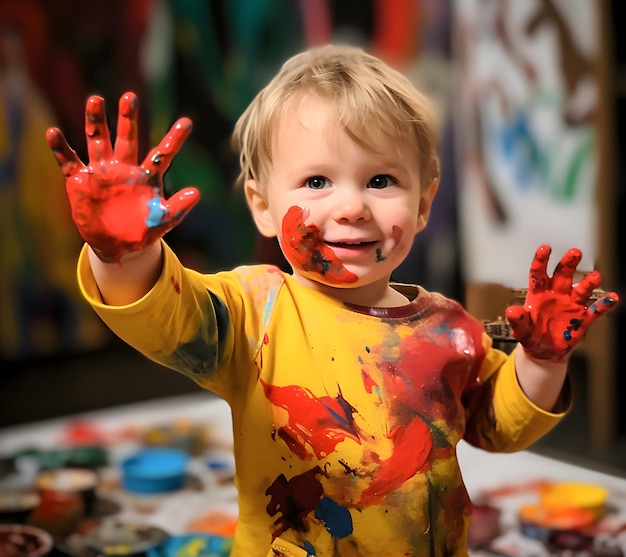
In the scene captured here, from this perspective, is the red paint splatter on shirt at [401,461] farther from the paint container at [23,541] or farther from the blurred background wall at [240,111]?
the paint container at [23,541]

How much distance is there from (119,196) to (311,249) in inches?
6.6

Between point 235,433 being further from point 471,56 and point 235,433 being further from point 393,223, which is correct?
point 471,56

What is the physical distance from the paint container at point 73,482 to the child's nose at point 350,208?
0.68 meters

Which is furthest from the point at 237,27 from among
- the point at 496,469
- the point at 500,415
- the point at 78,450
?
the point at 500,415

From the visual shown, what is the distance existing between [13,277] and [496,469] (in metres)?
1.43

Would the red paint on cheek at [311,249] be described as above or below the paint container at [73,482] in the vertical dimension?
above

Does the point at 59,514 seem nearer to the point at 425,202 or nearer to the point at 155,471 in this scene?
the point at 155,471

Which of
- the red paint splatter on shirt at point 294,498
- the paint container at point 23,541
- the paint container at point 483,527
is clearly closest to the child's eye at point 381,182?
the red paint splatter on shirt at point 294,498

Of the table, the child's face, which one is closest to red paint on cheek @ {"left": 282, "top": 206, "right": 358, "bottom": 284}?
the child's face

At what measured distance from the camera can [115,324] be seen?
0.55 metres

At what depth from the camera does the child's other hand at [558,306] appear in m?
0.65

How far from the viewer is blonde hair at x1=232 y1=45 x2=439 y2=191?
61cm

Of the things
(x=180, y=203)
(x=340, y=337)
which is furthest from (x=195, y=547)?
(x=180, y=203)

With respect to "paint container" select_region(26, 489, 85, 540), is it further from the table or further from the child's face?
the child's face
